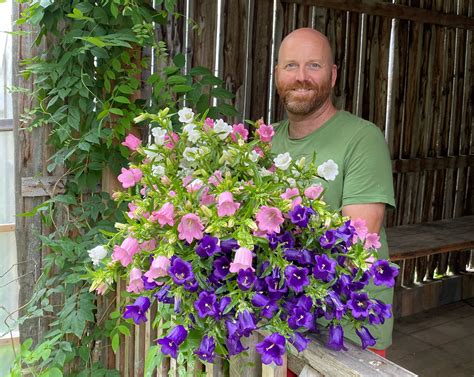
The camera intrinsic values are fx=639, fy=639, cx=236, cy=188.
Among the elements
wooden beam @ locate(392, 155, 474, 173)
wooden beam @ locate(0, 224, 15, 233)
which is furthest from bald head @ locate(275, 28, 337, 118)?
wooden beam @ locate(392, 155, 474, 173)

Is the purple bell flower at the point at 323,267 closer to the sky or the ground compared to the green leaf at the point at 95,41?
closer to the ground

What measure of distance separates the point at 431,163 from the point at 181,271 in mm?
4232

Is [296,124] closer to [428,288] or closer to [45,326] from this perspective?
[45,326]

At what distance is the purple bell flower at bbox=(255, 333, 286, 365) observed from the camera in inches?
52.3

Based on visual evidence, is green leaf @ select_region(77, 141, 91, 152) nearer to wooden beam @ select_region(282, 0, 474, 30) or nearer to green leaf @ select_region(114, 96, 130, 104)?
green leaf @ select_region(114, 96, 130, 104)

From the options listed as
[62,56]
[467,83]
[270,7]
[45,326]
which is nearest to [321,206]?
[62,56]

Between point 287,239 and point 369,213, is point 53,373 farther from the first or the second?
point 287,239

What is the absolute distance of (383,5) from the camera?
14.9 ft

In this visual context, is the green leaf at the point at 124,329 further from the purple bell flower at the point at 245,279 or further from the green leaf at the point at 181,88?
the purple bell flower at the point at 245,279

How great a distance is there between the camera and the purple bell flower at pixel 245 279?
4.41 feet

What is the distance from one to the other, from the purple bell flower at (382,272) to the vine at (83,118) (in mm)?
1439

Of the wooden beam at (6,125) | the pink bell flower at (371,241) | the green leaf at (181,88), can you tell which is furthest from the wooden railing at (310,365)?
the wooden beam at (6,125)

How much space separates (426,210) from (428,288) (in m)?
0.65

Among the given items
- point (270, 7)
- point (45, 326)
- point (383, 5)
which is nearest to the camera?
point (45, 326)
